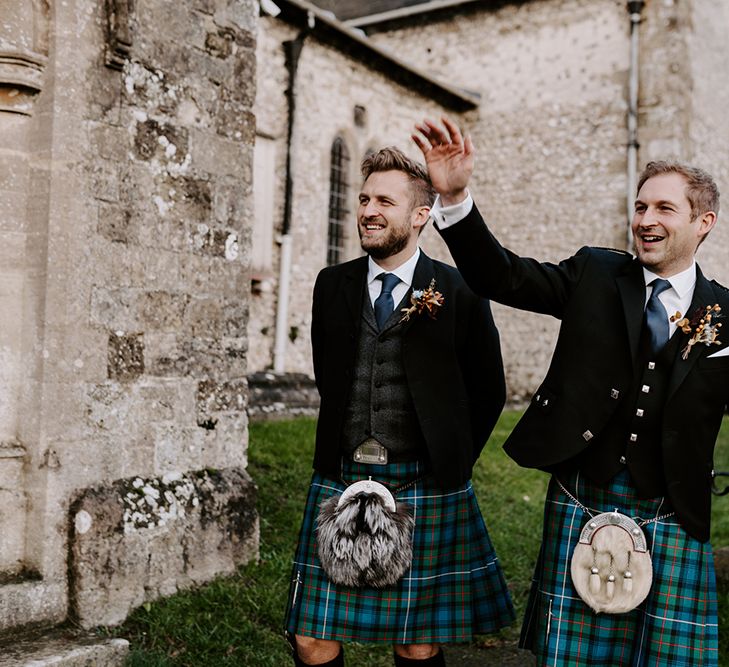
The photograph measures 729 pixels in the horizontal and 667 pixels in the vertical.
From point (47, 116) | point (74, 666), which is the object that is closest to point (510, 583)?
point (74, 666)

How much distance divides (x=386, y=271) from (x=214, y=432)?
1.79 meters

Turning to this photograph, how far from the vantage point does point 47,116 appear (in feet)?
12.1

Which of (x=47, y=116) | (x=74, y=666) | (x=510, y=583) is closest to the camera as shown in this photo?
(x=74, y=666)

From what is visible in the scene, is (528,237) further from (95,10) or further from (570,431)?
(570,431)

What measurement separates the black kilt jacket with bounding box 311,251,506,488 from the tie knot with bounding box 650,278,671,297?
2.36 ft

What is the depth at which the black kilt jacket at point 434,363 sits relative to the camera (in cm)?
285

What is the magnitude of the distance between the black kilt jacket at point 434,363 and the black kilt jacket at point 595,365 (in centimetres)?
38

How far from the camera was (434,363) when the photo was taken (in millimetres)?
2898

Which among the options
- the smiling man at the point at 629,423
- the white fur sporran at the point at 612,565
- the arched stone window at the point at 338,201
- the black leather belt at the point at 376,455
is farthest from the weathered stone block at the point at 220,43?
the arched stone window at the point at 338,201

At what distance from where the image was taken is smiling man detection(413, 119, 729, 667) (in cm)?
235

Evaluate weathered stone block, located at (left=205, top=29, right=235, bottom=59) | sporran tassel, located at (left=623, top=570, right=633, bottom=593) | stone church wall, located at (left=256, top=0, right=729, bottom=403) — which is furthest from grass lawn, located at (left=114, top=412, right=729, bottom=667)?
stone church wall, located at (left=256, top=0, right=729, bottom=403)

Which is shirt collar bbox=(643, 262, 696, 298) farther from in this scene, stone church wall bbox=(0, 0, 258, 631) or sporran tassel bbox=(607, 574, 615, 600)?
stone church wall bbox=(0, 0, 258, 631)

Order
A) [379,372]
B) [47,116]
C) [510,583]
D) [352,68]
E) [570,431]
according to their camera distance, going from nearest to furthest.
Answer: [570,431], [379,372], [47,116], [510,583], [352,68]

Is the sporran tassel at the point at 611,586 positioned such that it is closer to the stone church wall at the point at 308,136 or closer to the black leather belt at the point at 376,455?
the black leather belt at the point at 376,455
